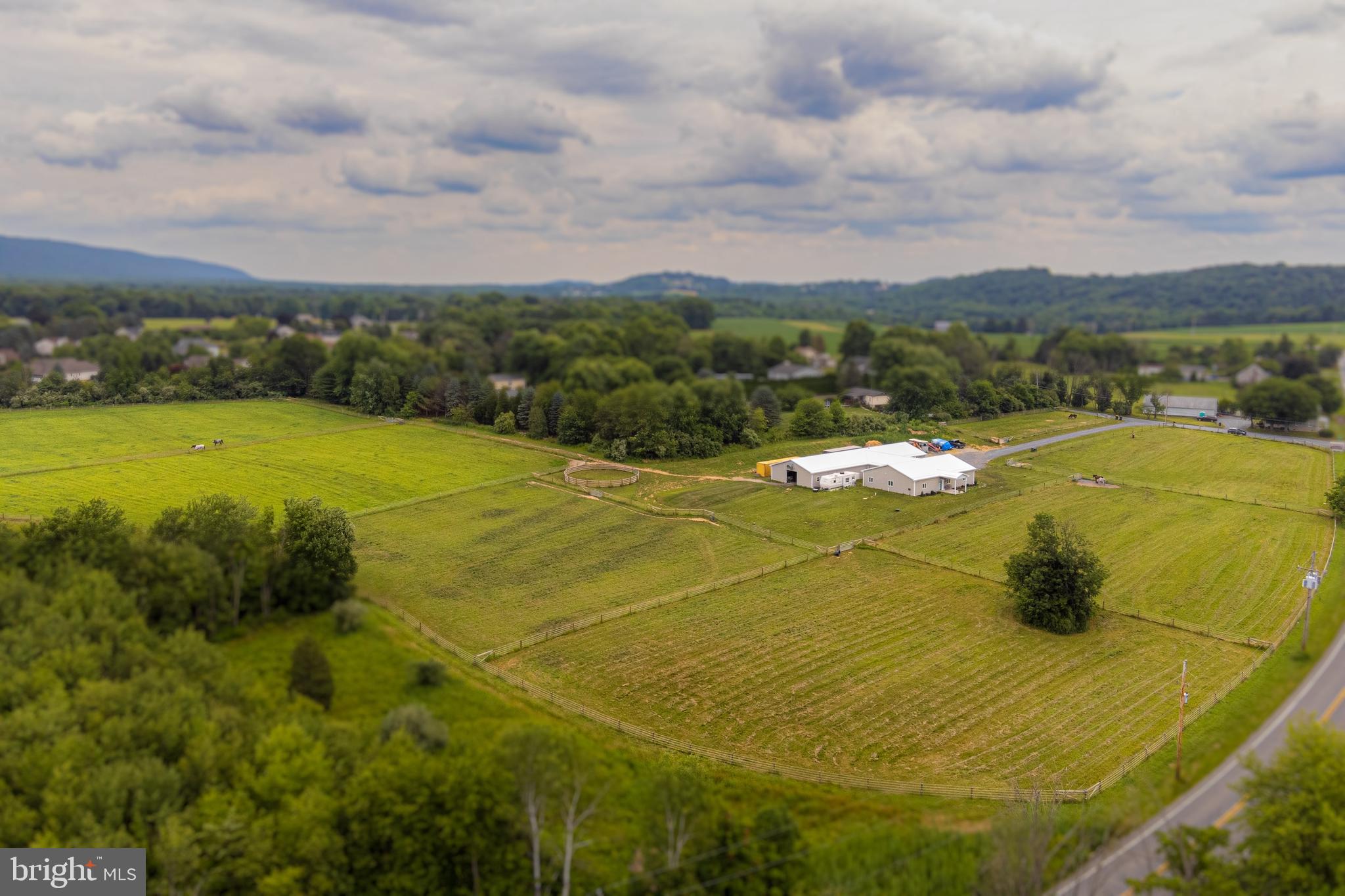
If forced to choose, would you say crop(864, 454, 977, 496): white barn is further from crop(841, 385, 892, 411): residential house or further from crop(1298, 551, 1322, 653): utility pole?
crop(841, 385, 892, 411): residential house

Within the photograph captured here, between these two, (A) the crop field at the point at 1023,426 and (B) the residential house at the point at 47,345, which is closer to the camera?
(A) the crop field at the point at 1023,426

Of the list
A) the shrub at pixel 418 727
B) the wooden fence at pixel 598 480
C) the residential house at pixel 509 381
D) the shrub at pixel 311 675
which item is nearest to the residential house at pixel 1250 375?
the wooden fence at pixel 598 480

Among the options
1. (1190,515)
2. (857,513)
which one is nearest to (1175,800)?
(857,513)

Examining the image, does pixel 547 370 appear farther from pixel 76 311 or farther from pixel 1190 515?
pixel 76 311

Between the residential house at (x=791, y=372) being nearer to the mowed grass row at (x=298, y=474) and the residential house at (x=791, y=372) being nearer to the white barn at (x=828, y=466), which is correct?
the white barn at (x=828, y=466)

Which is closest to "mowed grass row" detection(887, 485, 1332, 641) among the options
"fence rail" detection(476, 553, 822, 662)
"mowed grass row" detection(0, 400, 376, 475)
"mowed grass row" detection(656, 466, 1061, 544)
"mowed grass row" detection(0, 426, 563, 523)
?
"mowed grass row" detection(656, 466, 1061, 544)

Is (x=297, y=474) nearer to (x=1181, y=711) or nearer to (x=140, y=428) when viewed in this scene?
(x=140, y=428)

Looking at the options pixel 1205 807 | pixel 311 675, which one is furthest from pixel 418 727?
pixel 1205 807
